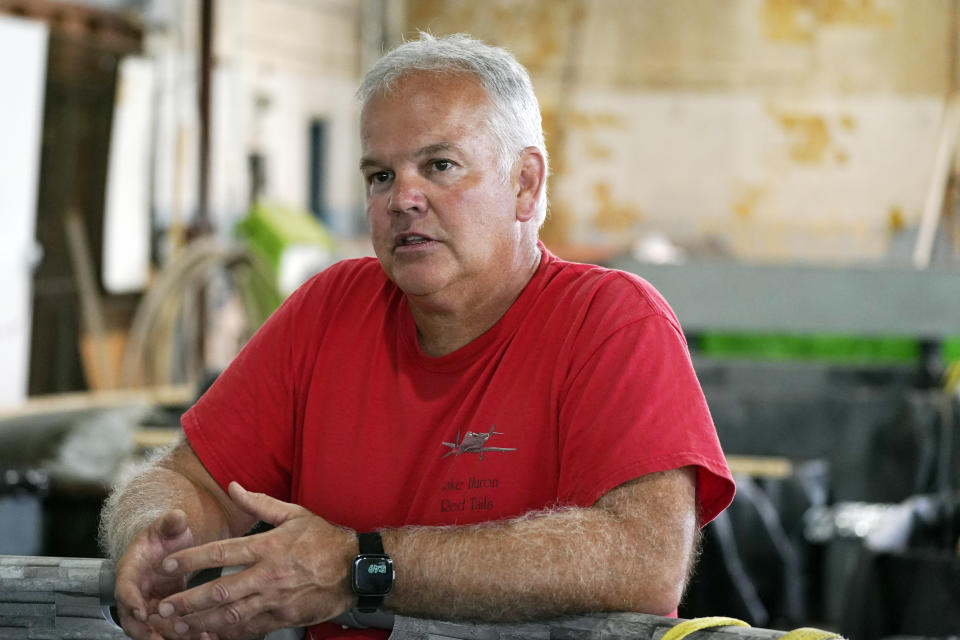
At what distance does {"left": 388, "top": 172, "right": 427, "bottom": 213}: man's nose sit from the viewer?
53.8 inches

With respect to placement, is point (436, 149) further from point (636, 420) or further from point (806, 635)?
point (806, 635)

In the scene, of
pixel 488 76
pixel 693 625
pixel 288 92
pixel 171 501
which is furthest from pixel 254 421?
pixel 288 92

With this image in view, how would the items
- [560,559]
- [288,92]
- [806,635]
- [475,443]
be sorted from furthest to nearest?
[288,92], [475,443], [560,559], [806,635]

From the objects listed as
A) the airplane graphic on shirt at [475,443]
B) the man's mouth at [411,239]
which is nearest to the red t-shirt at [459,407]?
the airplane graphic on shirt at [475,443]

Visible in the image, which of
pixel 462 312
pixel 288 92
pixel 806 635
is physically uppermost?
pixel 288 92

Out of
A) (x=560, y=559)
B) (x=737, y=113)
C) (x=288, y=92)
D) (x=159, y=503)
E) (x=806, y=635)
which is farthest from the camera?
(x=737, y=113)

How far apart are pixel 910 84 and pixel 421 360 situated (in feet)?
32.5

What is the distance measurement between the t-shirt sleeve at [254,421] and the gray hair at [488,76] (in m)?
0.34

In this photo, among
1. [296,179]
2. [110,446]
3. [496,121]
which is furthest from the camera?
[296,179]

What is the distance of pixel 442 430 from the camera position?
135 cm

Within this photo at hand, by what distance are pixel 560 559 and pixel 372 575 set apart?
0.18 metres

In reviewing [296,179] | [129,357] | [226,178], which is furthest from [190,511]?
[296,179]

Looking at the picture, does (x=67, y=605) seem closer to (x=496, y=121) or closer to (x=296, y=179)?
(x=496, y=121)

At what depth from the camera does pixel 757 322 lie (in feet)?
12.8
